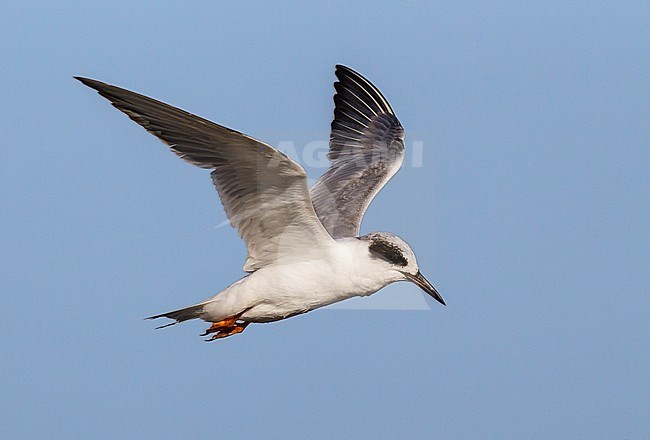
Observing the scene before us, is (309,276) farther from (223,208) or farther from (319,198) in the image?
(319,198)

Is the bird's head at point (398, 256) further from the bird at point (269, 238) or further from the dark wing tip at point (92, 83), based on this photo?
the dark wing tip at point (92, 83)

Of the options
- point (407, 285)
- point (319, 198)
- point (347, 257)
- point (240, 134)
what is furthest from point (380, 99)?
point (240, 134)

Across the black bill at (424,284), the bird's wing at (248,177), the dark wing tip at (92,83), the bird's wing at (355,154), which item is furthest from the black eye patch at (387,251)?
the dark wing tip at (92,83)

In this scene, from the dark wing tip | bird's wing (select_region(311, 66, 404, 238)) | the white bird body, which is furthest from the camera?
bird's wing (select_region(311, 66, 404, 238))

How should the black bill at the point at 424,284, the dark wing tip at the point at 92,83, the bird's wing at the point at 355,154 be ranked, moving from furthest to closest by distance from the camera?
the bird's wing at the point at 355,154
the black bill at the point at 424,284
the dark wing tip at the point at 92,83

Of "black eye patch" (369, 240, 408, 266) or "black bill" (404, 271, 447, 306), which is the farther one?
"black bill" (404, 271, 447, 306)

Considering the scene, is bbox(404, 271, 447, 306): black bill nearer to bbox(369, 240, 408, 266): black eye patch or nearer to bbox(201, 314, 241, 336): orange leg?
bbox(369, 240, 408, 266): black eye patch

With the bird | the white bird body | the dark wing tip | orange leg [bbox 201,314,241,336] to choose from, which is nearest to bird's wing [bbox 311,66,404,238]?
the bird

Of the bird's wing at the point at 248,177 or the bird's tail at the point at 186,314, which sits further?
the bird's tail at the point at 186,314

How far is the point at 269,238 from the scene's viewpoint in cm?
1051

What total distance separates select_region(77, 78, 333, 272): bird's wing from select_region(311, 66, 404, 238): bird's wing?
4.37ft

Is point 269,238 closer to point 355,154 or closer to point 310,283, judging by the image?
point 310,283

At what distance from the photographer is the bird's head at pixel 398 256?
10.3 meters

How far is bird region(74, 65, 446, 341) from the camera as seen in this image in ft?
30.1
